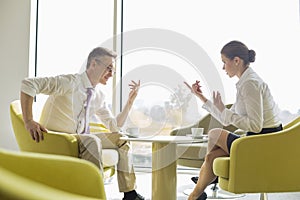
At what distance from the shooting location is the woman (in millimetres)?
2449

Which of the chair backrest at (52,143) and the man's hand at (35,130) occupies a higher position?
the man's hand at (35,130)

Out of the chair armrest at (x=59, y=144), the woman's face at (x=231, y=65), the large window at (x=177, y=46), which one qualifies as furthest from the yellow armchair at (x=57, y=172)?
the large window at (x=177, y=46)

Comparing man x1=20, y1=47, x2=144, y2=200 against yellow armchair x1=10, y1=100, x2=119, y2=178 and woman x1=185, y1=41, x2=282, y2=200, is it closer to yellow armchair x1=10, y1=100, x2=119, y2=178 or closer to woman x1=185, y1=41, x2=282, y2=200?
yellow armchair x1=10, y1=100, x2=119, y2=178

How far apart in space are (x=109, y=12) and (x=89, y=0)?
32cm

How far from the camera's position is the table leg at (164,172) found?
2622mm

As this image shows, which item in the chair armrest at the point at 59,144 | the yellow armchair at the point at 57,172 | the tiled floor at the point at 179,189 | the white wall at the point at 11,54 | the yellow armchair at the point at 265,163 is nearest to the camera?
the yellow armchair at the point at 57,172

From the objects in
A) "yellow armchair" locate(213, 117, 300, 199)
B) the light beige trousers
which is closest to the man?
the light beige trousers

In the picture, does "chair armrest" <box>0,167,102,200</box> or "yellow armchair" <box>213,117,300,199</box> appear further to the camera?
"yellow armchair" <box>213,117,300,199</box>

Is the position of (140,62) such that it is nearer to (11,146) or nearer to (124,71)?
(124,71)

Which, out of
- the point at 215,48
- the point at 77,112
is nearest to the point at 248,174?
the point at 77,112

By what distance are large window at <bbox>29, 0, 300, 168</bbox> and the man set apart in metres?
1.14

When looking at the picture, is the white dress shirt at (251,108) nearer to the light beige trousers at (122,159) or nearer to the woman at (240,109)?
the woman at (240,109)

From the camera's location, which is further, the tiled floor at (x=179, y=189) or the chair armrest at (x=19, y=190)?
the tiled floor at (x=179, y=189)

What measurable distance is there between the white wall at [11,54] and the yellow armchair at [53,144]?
181cm
